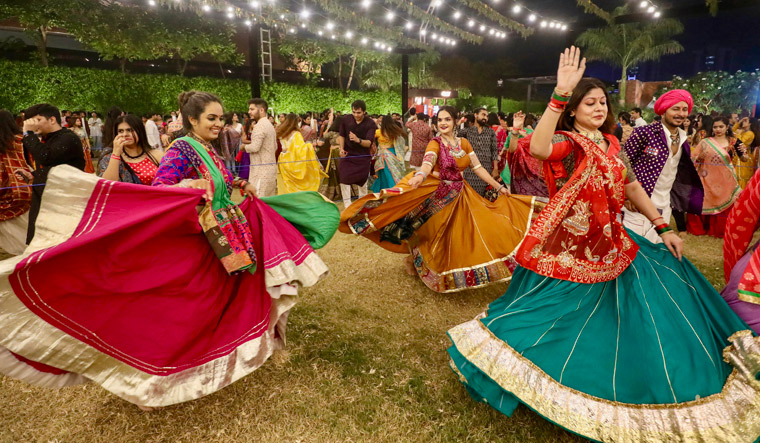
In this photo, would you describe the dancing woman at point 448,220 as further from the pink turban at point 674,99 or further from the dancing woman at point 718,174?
the dancing woman at point 718,174

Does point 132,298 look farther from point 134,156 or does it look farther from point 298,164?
point 298,164

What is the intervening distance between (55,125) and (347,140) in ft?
12.4

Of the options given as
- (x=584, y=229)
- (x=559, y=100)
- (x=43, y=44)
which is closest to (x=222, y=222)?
(x=559, y=100)

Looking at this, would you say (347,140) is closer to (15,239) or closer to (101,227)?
(15,239)

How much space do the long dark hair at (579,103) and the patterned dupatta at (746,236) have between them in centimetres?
64

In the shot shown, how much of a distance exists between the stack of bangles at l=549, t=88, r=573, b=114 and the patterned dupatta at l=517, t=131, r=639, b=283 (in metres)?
0.35

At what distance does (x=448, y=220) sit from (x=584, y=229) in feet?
5.85

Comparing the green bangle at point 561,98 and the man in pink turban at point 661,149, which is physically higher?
the green bangle at point 561,98

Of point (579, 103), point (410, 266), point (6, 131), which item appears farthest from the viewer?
point (410, 266)

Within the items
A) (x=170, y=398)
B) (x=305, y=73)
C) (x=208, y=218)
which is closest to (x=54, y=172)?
(x=208, y=218)

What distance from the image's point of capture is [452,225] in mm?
3789

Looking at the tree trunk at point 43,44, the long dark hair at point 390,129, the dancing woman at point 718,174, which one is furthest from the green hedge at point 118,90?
the dancing woman at point 718,174

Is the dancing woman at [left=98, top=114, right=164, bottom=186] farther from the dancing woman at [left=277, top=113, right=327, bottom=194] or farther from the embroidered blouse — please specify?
the dancing woman at [left=277, top=113, right=327, bottom=194]

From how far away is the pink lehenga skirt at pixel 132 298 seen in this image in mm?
1816
